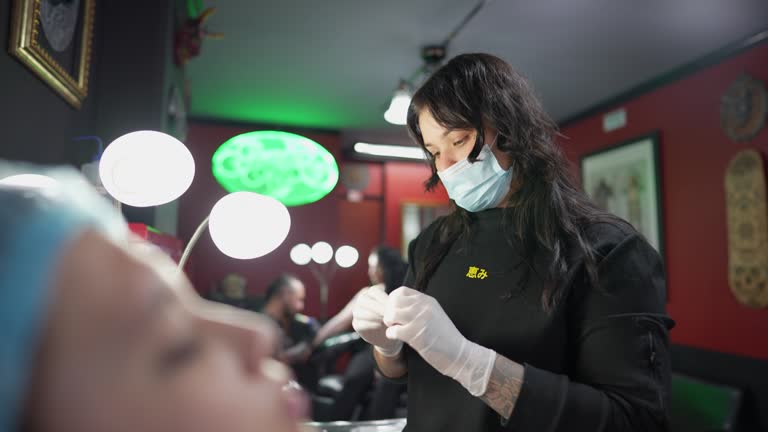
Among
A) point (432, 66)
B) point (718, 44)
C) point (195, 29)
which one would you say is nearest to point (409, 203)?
point (432, 66)

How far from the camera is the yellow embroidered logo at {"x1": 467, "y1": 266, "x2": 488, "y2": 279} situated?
3.70ft

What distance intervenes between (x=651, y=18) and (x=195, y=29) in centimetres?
277

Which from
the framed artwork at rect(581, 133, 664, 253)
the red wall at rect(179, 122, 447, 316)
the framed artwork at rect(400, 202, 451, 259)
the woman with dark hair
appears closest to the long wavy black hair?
the woman with dark hair

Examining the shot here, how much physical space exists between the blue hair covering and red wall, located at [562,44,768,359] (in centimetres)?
406

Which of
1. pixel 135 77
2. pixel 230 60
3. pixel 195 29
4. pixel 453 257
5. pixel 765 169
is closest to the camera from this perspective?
pixel 453 257

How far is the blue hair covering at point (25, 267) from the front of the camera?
0.19 metres

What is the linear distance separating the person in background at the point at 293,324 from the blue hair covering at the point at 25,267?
346 centimetres

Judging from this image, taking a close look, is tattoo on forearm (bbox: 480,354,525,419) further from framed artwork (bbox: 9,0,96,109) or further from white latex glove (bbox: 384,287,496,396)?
framed artwork (bbox: 9,0,96,109)

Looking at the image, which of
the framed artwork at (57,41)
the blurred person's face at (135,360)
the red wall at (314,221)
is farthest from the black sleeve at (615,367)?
the red wall at (314,221)

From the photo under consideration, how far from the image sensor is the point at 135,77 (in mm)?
2059

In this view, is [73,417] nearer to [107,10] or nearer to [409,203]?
[107,10]

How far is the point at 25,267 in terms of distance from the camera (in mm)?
194

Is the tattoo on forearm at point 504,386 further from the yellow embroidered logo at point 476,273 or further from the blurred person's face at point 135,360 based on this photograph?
the blurred person's face at point 135,360

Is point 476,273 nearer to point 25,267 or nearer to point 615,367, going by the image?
point 615,367
